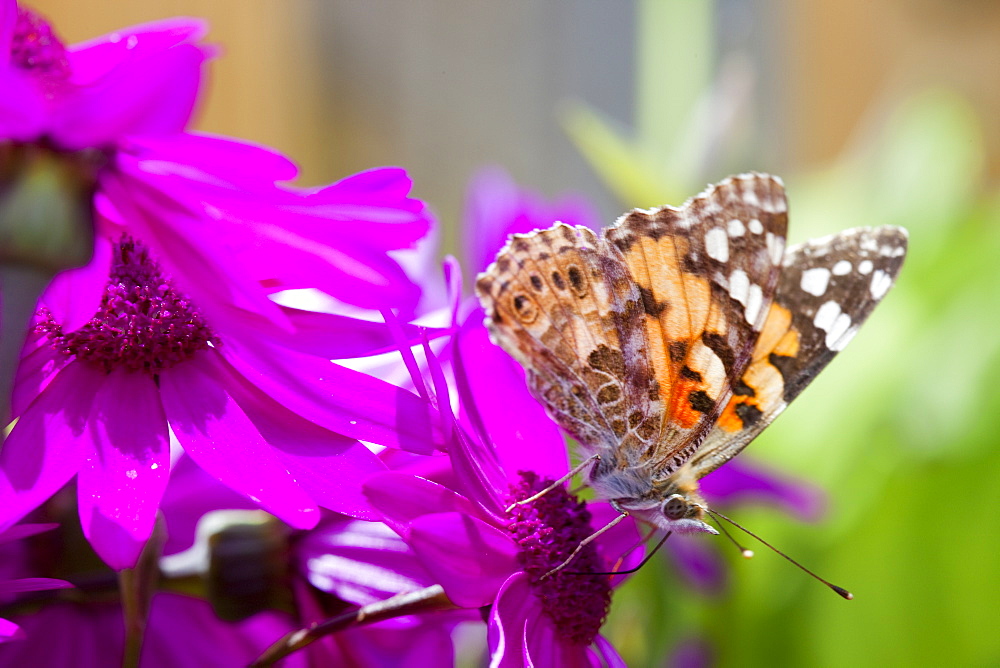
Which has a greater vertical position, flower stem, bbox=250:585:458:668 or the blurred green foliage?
flower stem, bbox=250:585:458:668

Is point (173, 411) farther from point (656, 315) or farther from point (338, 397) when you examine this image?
point (656, 315)

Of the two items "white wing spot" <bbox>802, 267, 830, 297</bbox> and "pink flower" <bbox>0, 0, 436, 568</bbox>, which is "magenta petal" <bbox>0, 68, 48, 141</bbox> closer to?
"pink flower" <bbox>0, 0, 436, 568</bbox>

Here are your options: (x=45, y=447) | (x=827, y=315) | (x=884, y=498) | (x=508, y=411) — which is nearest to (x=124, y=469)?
(x=45, y=447)

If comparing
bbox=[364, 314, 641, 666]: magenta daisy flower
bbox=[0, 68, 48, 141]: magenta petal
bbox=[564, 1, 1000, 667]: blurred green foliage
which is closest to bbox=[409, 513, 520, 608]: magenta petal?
bbox=[364, 314, 641, 666]: magenta daisy flower

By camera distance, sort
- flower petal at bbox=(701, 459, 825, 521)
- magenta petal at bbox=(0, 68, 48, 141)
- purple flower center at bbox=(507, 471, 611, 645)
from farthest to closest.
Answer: flower petal at bbox=(701, 459, 825, 521)
purple flower center at bbox=(507, 471, 611, 645)
magenta petal at bbox=(0, 68, 48, 141)

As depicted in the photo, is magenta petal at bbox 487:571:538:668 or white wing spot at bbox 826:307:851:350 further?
white wing spot at bbox 826:307:851:350

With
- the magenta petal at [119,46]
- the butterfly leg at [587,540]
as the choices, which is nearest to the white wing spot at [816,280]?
the butterfly leg at [587,540]
